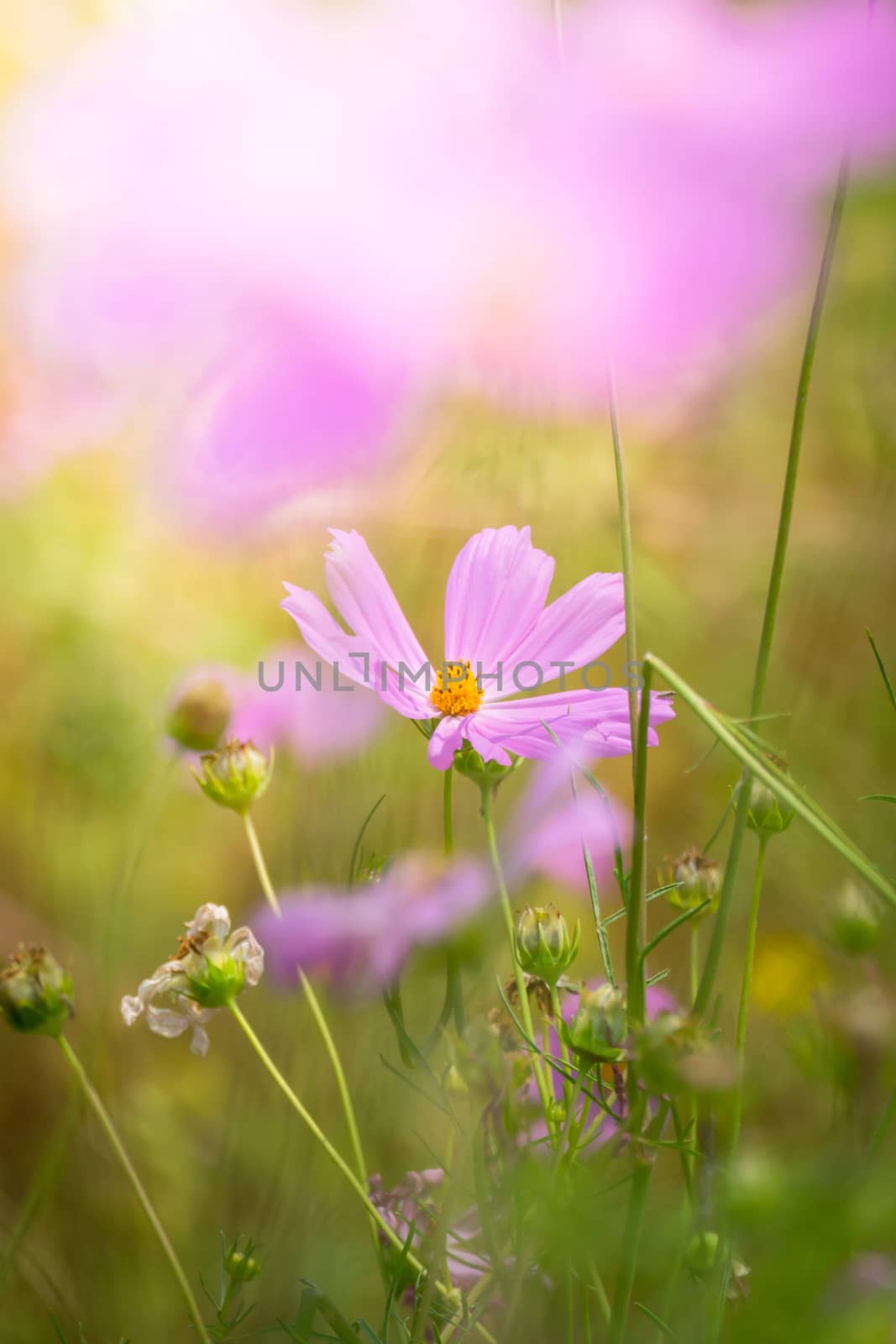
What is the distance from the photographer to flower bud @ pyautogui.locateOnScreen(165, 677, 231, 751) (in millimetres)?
302

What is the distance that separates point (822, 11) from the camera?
296mm

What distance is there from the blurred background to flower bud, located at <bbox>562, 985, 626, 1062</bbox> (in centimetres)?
16

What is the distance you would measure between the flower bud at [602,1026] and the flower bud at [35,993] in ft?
0.42

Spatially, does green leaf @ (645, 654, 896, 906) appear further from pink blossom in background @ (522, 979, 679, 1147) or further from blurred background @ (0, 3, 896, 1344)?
blurred background @ (0, 3, 896, 1344)

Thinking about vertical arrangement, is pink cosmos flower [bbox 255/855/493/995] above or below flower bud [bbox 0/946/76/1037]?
above

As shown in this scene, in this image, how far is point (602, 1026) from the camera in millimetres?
185

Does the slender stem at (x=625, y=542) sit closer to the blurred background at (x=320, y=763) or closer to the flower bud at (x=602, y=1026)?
the flower bud at (x=602, y=1026)

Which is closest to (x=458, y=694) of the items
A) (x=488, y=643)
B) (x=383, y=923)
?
(x=488, y=643)

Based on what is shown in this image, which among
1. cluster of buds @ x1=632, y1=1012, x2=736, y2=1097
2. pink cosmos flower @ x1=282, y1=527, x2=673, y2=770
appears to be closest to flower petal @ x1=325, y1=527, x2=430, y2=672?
pink cosmos flower @ x1=282, y1=527, x2=673, y2=770

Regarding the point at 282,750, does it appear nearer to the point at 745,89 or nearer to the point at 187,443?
the point at 187,443

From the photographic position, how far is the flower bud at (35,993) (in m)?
0.24

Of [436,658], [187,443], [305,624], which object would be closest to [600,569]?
[436,658]

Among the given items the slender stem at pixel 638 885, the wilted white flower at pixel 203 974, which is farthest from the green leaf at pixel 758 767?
the wilted white flower at pixel 203 974

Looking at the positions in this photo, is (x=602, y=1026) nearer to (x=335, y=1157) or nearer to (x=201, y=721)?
(x=335, y=1157)
